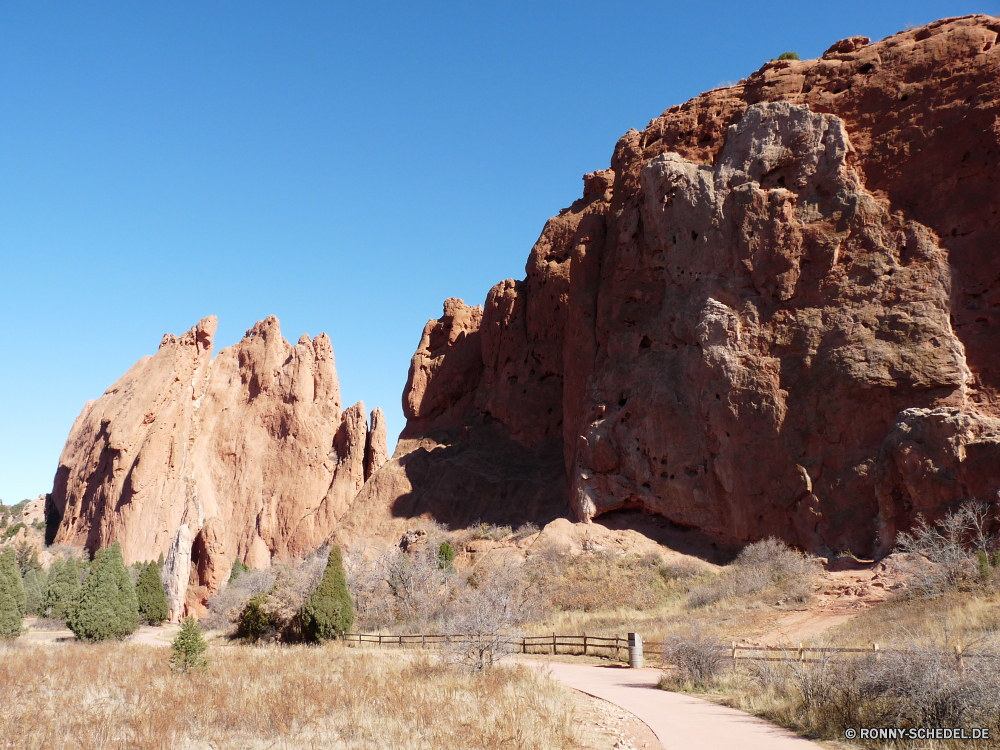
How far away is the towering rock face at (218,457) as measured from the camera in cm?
6203

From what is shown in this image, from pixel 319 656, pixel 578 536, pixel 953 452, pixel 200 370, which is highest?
pixel 200 370

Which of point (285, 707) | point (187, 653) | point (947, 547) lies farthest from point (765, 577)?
point (187, 653)

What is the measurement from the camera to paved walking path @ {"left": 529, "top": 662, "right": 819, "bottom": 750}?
9.30 metres

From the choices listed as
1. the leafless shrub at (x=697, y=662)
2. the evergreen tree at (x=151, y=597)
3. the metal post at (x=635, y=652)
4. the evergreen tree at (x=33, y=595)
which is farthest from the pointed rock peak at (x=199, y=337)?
the leafless shrub at (x=697, y=662)

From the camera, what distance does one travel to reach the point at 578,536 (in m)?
32.0

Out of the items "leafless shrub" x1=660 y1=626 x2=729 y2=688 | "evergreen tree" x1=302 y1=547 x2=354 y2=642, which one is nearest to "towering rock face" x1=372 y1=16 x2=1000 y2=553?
"evergreen tree" x1=302 y1=547 x2=354 y2=642

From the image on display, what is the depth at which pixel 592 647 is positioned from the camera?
70.7ft

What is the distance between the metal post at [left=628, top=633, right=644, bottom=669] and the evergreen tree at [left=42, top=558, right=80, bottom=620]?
4401 cm

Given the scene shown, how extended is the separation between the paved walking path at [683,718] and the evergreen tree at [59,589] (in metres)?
45.6

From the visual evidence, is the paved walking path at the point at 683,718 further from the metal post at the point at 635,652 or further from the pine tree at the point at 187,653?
the pine tree at the point at 187,653

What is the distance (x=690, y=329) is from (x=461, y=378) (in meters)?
24.1

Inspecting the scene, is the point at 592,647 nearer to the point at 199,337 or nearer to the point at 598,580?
the point at 598,580

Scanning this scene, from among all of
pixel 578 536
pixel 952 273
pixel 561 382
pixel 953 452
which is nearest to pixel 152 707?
pixel 578 536

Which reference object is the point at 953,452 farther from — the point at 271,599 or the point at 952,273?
the point at 271,599
